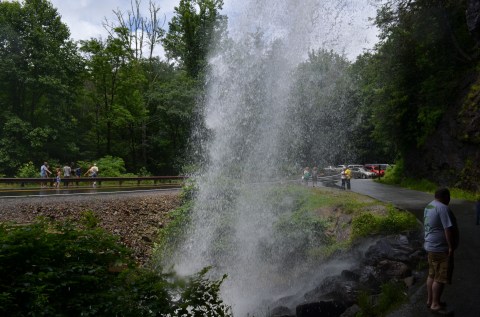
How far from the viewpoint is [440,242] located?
5.55 meters

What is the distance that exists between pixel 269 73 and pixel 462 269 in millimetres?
11794

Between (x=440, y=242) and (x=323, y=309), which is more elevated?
(x=440, y=242)

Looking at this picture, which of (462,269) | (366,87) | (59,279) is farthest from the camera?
(366,87)

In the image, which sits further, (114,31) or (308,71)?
(114,31)

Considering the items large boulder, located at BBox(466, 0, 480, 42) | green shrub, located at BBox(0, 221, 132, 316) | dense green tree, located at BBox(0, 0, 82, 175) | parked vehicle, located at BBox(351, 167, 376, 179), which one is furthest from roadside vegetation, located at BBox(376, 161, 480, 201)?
dense green tree, located at BBox(0, 0, 82, 175)

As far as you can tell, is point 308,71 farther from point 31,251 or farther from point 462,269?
point 31,251

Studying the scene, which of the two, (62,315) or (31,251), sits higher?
(31,251)

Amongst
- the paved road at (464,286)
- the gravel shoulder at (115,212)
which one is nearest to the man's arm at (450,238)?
the paved road at (464,286)

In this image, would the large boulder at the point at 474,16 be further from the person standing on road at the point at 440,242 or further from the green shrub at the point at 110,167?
the green shrub at the point at 110,167

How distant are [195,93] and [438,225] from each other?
34431 millimetres

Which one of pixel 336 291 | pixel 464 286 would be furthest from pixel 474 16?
pixel 336 291

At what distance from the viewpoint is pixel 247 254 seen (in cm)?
1327

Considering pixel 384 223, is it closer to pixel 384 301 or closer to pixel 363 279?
pixel 363 279

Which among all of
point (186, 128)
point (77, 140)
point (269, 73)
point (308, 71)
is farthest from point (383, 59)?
point (77, 140)
